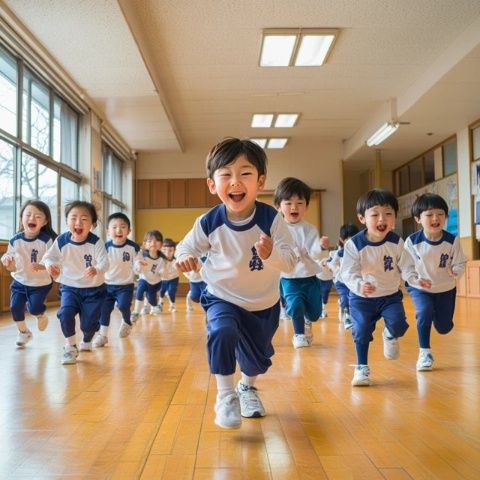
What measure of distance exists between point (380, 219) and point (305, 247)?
4.80 ft

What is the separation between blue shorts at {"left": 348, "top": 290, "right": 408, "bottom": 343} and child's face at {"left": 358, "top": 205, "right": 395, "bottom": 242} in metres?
0.37

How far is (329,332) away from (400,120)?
6.43 meters

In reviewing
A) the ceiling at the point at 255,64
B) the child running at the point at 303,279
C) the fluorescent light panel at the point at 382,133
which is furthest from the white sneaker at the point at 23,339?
the fluorescent light panel at the point at 382,133

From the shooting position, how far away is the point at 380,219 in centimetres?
326

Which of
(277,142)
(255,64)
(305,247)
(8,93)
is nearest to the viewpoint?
(305,247)

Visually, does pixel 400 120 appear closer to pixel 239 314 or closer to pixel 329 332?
pixel 329 332

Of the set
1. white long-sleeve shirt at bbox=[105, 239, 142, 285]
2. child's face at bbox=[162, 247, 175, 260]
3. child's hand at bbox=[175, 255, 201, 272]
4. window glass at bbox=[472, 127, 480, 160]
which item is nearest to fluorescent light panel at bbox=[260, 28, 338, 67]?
child's face at bbox=[162, 247, 175, 260]

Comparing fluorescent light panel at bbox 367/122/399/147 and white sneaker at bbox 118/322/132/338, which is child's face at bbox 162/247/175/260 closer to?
white sneaker at bbox 118/322/132/338

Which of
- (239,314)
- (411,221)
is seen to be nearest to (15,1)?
(239,314)

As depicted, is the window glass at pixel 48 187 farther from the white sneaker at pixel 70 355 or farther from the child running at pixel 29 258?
the white sneaker at pixel 70 355

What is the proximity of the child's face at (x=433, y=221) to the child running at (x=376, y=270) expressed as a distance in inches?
16.9

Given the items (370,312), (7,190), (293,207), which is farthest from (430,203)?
(7,190)

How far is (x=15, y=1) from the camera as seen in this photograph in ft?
20.2

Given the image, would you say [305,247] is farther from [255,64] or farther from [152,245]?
[255,64]
